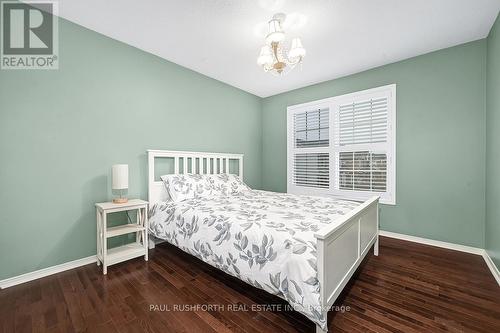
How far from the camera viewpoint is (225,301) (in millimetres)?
1686

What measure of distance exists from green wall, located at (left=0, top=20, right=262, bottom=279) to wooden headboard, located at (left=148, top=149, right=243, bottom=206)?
0.43ft

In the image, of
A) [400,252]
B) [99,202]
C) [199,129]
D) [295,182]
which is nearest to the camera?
[99,202]

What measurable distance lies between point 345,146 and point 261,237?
2.57 metres

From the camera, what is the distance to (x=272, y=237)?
148 cm

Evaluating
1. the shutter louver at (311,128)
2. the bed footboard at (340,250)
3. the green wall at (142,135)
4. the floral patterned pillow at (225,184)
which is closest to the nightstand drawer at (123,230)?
the green wall at (142,135)

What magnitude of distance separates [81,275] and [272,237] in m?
1.99

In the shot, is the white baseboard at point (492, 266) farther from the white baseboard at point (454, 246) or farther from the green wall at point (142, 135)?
the green wall at point (142, 135)

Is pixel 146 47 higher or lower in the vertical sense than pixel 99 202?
higher

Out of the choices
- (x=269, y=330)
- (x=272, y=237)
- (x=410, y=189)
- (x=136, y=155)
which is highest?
(x=136, y=155)

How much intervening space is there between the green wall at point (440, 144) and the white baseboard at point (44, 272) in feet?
12.7

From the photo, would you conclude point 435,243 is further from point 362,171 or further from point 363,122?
point 363,122

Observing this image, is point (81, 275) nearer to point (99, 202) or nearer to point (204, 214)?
point (99, 202)

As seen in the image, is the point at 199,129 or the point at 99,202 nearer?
the point at 99,202

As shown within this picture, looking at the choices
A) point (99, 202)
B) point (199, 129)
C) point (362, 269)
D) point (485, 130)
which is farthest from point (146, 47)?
point (485, 130)
